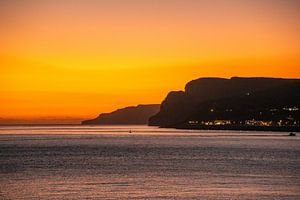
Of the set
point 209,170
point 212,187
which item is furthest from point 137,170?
point 212,187

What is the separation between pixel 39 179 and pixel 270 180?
27.6 meters

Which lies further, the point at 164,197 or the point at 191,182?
the point at 191,182

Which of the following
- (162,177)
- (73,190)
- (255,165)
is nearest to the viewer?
(73,190)

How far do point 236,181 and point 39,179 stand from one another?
76.7 feet

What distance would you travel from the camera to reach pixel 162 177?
235 ft

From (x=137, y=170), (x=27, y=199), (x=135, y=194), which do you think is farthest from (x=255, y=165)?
(x=27, y=199)

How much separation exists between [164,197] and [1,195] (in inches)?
602

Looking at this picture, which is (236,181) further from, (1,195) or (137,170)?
(1,195)

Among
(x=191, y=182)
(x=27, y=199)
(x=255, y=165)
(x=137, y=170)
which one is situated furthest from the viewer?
(x=255, y=165)

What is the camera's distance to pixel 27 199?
51.8 metres

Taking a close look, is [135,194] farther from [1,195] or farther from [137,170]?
[137,170]

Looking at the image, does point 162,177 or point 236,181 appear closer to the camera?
point 236,181

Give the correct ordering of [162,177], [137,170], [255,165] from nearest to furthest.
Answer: [162,177], [137,170], [255,165]

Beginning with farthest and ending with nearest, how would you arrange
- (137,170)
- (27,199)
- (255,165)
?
1. (255,165)
2. (137,170)
3. (27,199)
